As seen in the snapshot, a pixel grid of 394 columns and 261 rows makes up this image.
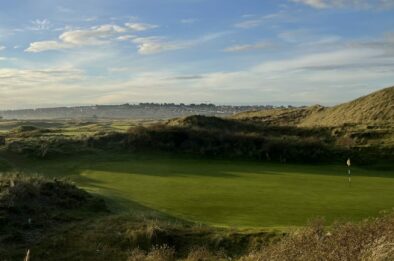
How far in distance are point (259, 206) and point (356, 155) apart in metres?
20.7

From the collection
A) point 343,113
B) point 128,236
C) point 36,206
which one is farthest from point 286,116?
point 128,236

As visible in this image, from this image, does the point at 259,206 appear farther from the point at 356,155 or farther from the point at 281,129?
the point at 281,129

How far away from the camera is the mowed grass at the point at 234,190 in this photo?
57.6 feet

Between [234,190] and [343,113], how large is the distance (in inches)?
2080

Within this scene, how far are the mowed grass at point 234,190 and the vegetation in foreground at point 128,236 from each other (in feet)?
5.45

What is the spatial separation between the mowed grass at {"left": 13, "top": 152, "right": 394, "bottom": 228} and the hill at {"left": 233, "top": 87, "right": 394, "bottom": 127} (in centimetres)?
3411

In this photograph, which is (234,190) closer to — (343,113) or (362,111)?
(362,111)

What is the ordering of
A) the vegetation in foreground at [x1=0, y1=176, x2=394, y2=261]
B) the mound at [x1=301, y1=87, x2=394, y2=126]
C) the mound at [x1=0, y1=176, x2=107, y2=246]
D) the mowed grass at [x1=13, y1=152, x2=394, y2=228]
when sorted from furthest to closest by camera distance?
the mound at [x1=301, y1=87, x2=394, y2=126] → the mowed grass at [x1=13, y1=152, x2=394, y2=228] → the mound at [x1=0, y1=176, x2=107, y2=246] → the vegetation in foreground at [x1=0, y1=176, x2=394, y2=261]

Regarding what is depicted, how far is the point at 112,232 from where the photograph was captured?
594 inches

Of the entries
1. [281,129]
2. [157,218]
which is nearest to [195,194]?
[157,218]

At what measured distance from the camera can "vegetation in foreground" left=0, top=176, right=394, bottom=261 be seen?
1037cm

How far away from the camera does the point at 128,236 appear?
577 inches

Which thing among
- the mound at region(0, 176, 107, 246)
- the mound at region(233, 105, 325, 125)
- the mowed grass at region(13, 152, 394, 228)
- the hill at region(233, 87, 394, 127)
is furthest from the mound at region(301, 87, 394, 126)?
the mound at region(0, 176, 107, 246)

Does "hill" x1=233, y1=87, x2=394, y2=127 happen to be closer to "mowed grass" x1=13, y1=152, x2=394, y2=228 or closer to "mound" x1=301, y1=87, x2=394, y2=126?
"mound" x1=301, y1=87, x2=394, y2=126
